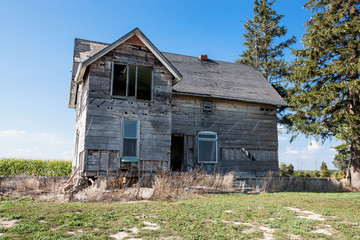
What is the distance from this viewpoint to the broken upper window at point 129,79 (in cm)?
1525

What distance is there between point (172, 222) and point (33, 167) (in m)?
19.7

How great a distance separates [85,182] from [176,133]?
6213mm

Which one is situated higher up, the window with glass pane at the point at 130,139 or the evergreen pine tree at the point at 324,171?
the window with glass pane at the point at 130,139

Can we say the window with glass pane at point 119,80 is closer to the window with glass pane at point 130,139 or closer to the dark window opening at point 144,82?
the dark window opening at point 144,82

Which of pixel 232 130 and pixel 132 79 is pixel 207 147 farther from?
pixel 132 79

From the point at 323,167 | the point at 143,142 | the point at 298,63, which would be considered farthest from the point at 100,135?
the point at 323,167

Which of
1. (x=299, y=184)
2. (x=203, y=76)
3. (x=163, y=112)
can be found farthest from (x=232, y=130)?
(x=163, y=112)

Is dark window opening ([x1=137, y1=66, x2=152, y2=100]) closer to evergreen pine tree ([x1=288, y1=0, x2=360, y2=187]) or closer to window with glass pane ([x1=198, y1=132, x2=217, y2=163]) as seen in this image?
window with glass pane ([x1=198, y1=132, x2=217, y2=163])

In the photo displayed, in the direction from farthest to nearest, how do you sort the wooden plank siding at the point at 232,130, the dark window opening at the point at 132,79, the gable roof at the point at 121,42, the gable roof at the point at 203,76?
the wooden plank siding at the point at 232,130 < the gable roof at the point at 203,76 < the dark window opening at the point at 132,79 < the gable roof at the point at 121,42

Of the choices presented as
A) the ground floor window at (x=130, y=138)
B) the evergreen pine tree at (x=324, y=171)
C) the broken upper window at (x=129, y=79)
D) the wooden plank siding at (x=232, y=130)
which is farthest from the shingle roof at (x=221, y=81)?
the evergreen pine tree at (x=324, y=171)

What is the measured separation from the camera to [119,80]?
607 inches

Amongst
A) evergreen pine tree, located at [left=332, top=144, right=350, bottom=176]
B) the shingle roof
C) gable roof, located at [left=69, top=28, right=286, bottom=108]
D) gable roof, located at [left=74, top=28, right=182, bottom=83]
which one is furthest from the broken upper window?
evergreen pine tree, located at [left=332, top=144, right=350, bottom=176]

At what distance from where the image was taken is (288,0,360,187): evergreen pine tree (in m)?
18.7

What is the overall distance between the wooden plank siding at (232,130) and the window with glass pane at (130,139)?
11.7ft
